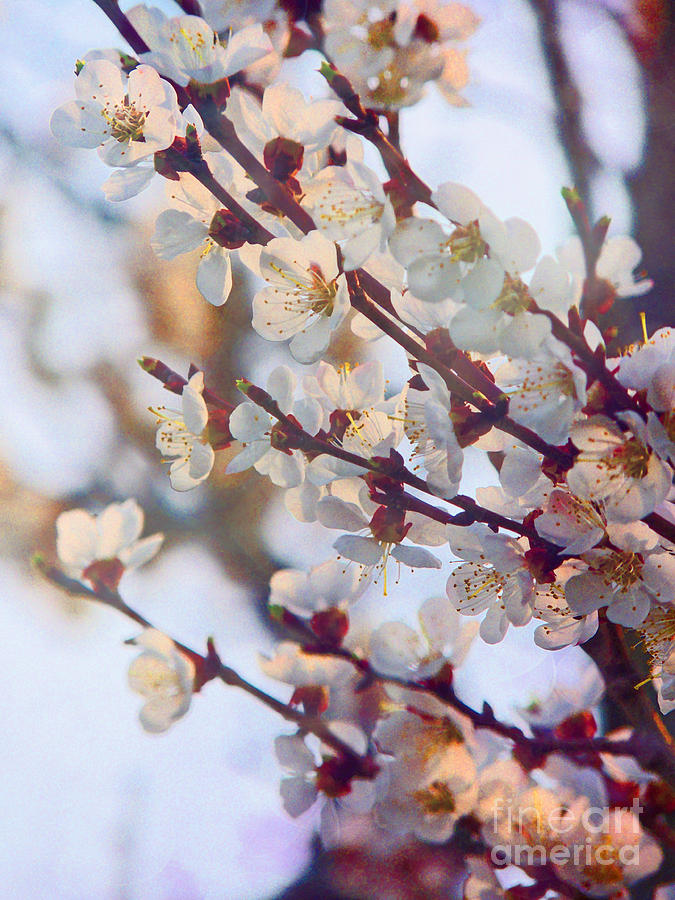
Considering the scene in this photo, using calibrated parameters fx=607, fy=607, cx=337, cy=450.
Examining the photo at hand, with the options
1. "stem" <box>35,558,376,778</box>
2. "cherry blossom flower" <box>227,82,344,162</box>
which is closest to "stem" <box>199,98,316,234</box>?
"cherry blossom flower" <box>227,82,344,162</box>

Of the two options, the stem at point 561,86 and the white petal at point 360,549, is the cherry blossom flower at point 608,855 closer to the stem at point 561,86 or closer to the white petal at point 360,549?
the white petal at point 360,549

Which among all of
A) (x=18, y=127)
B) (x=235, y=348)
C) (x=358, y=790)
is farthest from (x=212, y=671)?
(x=18, y=127)

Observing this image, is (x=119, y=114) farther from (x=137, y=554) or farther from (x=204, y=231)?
(x=137, y=554)

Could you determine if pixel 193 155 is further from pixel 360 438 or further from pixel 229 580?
pixel 229 580

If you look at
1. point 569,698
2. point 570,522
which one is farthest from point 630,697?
point 570,522

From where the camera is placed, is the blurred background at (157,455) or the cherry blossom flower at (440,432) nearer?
the cherry blossom flower at (440,432)

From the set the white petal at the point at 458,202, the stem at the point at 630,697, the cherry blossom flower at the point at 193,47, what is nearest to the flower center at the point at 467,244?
the white petal at the point at 458,202
